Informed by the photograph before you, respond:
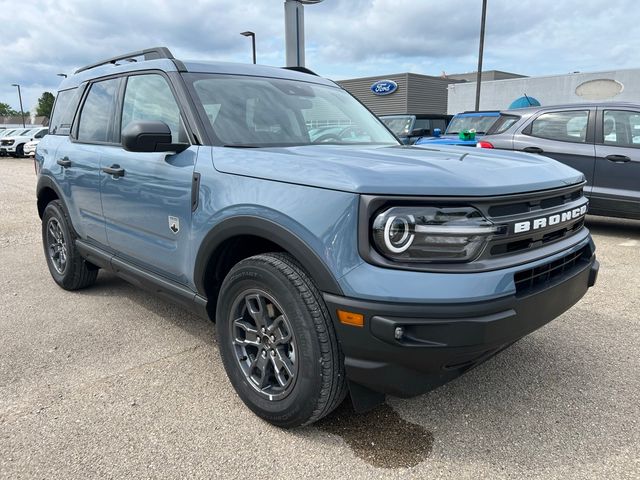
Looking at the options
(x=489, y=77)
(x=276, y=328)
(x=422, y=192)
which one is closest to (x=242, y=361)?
(x=276, y=328)

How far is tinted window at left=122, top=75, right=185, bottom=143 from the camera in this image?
306 cm

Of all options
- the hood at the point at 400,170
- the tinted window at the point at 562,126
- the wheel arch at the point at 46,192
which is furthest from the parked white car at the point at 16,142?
the hood at the point at 400,170

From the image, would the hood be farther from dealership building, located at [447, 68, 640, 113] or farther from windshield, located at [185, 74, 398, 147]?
dealership building, located at [447, 68, 640, 113]

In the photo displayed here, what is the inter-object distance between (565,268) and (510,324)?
0.64 meters

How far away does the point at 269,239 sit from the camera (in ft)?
7.64

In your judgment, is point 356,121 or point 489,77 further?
point 489,77

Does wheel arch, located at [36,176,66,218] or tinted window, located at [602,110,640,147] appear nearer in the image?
wheel arch, located at [36,176,66,218]

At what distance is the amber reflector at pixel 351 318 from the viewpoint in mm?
2020

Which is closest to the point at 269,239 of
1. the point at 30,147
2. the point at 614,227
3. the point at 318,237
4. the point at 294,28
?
the point at 318,237

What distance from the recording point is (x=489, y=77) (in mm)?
40406

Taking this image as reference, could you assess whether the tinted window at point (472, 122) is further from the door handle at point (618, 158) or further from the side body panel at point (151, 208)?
the side body panel at point (151, 208)

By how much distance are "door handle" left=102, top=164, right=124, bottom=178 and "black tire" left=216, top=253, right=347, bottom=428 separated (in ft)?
4.09

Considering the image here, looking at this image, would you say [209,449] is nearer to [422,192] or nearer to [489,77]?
[422,192]

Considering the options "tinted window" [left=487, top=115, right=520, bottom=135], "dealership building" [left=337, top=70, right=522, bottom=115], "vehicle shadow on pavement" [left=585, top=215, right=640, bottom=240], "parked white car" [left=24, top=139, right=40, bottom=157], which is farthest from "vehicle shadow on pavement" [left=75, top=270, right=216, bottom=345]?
"dealership building" [left=337, top=70, right=522, bottom=115]
